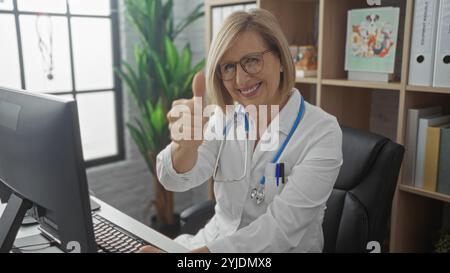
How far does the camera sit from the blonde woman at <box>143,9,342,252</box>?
45.0 inches

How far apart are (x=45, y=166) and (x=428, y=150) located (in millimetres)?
1420

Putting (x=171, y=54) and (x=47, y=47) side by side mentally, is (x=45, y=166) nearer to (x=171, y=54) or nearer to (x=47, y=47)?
(x=171, y=54)

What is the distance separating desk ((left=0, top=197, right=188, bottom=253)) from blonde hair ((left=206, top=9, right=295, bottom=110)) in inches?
19.9

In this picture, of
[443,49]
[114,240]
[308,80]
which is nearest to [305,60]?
[308,80]

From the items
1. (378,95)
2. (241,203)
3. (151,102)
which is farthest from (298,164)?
(151,102)

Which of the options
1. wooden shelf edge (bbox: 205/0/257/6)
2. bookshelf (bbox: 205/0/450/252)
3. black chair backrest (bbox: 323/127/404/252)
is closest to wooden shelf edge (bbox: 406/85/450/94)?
bookshelf (bbox: 205/0/450/252)

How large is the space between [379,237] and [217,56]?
2.58 feet

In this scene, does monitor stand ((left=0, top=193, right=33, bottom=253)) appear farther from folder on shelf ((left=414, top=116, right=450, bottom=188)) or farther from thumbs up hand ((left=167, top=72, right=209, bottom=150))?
folder on shelf ((left=414, top=116, right=450, bottom=188))

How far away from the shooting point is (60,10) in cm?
257

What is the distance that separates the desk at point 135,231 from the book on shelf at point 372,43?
1150 mm

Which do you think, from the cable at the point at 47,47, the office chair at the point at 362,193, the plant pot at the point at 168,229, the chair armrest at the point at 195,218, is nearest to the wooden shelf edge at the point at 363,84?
the office chair at the point at 362,193

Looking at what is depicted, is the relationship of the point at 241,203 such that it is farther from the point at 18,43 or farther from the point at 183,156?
the point at 18,43

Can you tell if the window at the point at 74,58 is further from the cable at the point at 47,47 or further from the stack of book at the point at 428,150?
the stack of book at the point at 428,150

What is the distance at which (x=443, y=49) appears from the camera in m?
1.54
